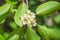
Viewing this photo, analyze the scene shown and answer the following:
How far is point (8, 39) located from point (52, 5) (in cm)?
24

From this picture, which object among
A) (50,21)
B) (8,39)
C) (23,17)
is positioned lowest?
(50,21)

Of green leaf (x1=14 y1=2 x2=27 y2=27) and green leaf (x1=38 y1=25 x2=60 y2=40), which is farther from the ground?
green leaf (x1=14 y1=2 x2=27 y2=27)

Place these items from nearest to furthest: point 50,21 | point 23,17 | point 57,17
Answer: point 23,17, point 57,17, point 50,21

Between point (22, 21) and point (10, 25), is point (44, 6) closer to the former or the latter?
point (22, 21)

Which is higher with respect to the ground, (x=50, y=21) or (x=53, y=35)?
(x=53, y=35)

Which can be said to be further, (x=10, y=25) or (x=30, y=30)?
(x=10, y=25)

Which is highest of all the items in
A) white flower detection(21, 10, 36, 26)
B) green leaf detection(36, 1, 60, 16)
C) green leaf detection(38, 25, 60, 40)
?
green leaf detection(36, 1, 60, 16)

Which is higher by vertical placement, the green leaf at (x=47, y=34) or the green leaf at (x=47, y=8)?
the green leaf at (x=47, y=8)

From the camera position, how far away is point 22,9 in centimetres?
89

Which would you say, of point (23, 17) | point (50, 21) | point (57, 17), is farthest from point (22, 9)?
point (50, 21)

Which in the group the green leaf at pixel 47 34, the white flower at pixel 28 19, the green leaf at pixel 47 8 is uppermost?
the green leaf at pixel 47 8

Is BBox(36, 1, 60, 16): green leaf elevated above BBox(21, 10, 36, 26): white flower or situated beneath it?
elevated above

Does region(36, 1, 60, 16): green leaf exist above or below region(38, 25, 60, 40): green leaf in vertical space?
above

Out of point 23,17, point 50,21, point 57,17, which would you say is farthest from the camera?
point 50,21
